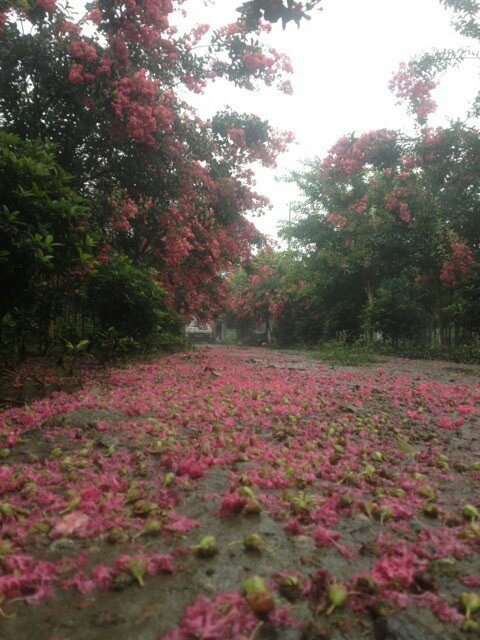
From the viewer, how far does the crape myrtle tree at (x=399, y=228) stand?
11570 mm

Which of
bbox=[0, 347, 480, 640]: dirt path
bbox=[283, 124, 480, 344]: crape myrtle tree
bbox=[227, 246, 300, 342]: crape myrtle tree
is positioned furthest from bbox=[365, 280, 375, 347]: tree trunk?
bbox=[0, 347, 480, 640]: dirt path

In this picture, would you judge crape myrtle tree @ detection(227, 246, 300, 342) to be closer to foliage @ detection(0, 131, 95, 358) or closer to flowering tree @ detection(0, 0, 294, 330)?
flowering tree @ detection(0, 0, 294, 330)

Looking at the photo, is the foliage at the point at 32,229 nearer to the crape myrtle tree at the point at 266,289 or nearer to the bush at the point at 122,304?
the bush at the point at 122,304

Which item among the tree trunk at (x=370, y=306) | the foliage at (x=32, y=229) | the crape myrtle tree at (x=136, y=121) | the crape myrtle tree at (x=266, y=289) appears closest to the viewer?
the foliage at (x=32, y=229)

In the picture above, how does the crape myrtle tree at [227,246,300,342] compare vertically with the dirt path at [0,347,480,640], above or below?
above

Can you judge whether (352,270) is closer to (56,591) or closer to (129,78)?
(129,78)

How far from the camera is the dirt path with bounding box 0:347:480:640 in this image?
120 centimetres

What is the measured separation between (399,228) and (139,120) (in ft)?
33.5

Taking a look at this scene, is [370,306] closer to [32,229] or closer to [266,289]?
[266,289]

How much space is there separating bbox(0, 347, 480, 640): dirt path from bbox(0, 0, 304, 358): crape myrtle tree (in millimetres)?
2365

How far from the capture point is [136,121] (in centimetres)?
624

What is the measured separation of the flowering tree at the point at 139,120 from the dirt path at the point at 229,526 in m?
4.69

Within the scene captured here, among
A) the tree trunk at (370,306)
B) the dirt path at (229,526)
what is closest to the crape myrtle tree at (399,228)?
the tree trunk at (370,306)

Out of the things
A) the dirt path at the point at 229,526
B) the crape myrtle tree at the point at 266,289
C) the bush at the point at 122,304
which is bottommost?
the dirt path at the point at 229,526
